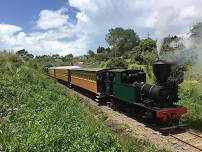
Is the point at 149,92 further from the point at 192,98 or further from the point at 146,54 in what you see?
the point at 146,54

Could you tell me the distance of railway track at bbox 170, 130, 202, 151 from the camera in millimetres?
13072

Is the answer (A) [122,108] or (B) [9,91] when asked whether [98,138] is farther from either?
(A) [122,108]

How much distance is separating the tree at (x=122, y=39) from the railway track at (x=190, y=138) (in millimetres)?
85981

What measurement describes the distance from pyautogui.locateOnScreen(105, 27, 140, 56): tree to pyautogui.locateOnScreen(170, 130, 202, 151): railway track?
86.0 metres

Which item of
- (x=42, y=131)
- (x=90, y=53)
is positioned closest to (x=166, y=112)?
(x=42, y=131)

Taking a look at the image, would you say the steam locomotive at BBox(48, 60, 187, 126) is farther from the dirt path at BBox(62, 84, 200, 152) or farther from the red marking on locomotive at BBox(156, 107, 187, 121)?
the dirt path at BBox(62, 84, 200, 152)

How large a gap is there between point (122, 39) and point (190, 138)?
94954 mm

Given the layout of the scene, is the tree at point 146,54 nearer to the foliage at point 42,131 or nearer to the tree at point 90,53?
the foliage at point 42,131

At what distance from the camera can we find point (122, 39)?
107875 mm

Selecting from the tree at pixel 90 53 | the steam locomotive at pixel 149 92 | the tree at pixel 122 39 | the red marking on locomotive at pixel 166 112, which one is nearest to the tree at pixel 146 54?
the steam locomotive at pixel 149 92

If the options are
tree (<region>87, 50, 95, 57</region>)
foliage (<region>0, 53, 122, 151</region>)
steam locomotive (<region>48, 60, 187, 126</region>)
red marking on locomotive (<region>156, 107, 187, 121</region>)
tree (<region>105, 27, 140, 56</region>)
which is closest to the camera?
foliage (<region>0, 53, 122, 151</region>)

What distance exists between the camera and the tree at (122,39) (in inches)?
4121

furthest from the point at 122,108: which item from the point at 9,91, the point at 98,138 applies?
the point at 98,138

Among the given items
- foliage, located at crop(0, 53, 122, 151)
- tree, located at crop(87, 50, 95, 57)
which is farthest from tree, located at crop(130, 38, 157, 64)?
tree, located at crop(87, 50, 95, 57)
